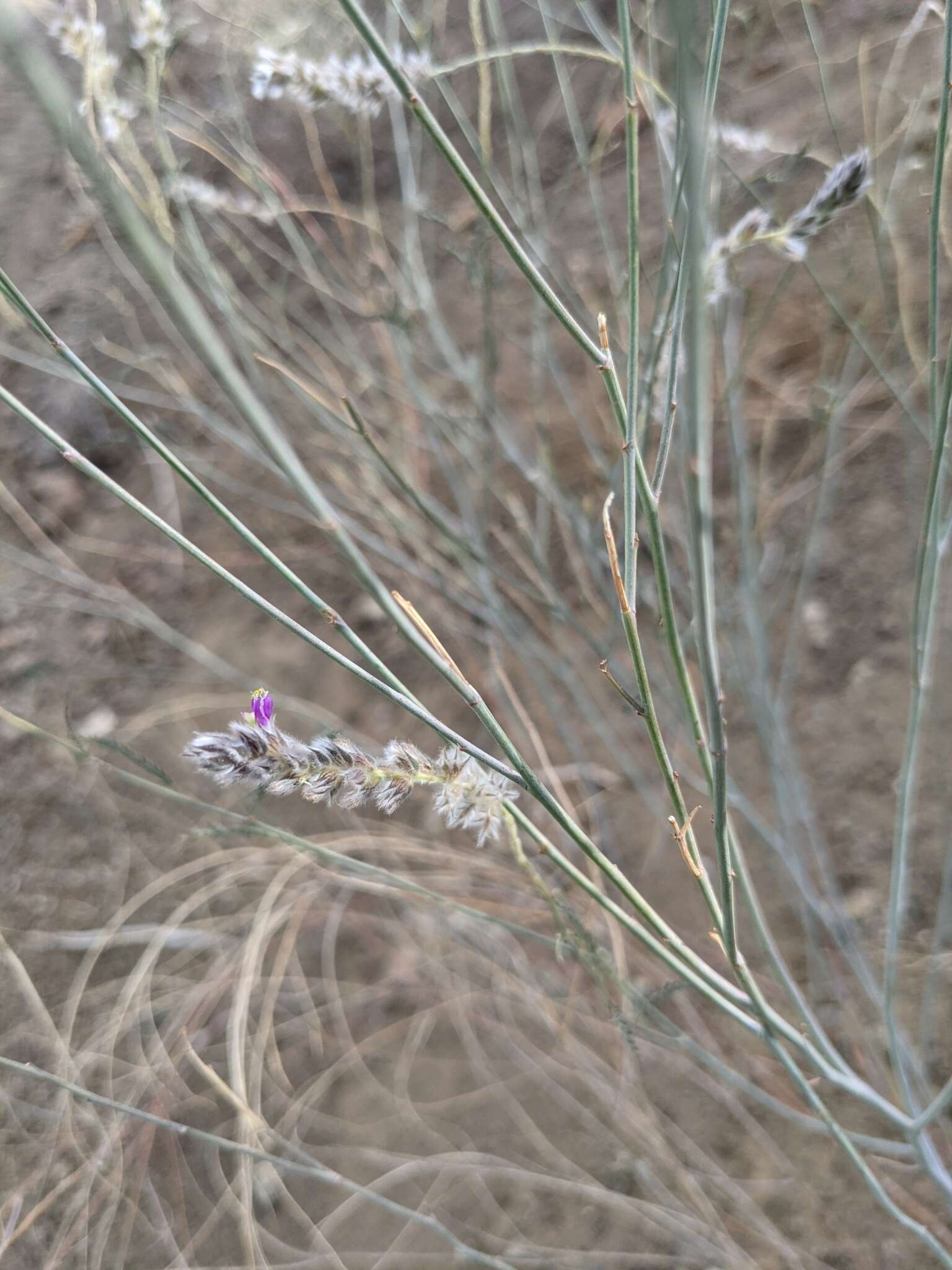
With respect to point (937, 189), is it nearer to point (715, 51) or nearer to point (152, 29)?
point (715, 51)

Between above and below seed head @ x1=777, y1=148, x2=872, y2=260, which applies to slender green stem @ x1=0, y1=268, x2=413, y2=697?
below

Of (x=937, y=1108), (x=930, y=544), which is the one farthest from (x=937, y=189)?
(x=937, y=1108)

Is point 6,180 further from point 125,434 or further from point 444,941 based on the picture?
point 444,941

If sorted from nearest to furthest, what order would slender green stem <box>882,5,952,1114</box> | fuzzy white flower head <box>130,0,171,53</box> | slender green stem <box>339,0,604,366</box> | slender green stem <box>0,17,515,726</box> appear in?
slender green stem <box>0,17,515,726</box> < slender green stem <box>339,0,604,366</box> < slender green stem <box>882,5,952,1114</box> < fuzzy white flower head <box>130,0,171,53</box>

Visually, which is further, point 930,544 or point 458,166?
point 930,544

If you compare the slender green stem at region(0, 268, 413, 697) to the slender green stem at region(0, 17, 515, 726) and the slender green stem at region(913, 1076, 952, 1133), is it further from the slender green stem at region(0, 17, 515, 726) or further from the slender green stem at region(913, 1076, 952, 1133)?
the slender green stem at region(913, 1076, 952, 1133)

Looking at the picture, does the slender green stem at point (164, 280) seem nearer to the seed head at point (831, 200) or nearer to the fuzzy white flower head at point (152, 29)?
the seed head at point (831, 200)

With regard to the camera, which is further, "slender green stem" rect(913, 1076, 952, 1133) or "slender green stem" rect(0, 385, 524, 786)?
"slender green stem" rect(913, 1076, 952, 1133)

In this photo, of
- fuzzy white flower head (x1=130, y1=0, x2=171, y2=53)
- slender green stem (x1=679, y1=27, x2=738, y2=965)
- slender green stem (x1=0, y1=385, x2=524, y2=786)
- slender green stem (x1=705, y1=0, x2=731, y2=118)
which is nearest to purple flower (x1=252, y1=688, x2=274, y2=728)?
slender green stem (x1=0, y1=385, x2=524, y2=786)

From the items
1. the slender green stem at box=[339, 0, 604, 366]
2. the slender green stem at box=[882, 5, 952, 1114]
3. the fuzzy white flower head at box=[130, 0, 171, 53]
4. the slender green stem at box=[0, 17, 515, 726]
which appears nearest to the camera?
the slender green stem at box=[0, 17, 515, 726]

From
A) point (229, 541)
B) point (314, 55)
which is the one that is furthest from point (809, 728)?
point (314, 55)
